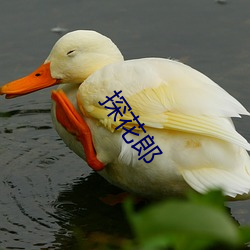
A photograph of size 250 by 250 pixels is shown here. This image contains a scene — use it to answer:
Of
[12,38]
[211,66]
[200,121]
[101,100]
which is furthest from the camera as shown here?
[12,38]

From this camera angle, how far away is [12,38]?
21.8ft

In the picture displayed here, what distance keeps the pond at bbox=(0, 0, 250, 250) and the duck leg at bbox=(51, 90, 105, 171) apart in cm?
48

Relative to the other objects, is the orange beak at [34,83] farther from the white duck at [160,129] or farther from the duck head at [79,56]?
the white duck at [160,129]

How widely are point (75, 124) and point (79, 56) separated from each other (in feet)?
1.71

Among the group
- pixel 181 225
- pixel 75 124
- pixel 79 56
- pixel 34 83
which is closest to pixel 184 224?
pixel 181 225

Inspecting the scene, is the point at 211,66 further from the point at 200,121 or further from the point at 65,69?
the point at 200,121

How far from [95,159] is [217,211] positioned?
3.33 metres

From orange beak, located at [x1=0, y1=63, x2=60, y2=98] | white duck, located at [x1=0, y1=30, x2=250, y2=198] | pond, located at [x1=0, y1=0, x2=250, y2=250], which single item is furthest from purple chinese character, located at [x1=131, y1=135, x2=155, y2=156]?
orange beak, located at [x1=0, y1=63, x2=60, y2=98]

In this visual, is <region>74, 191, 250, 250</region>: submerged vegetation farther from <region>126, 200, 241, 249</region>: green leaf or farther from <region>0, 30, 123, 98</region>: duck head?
<region>0, 30, 123, 98</region>: duck head

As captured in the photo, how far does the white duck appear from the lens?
3656mm

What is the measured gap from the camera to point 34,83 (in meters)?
4.66

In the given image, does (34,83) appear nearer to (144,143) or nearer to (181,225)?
(144,143)

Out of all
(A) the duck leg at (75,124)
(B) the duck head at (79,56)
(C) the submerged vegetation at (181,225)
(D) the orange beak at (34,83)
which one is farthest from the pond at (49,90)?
(C) the submerged vegetation at (181,225)

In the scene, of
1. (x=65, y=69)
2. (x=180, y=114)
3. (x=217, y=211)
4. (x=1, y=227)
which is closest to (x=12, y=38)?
(x=65, y=69)
